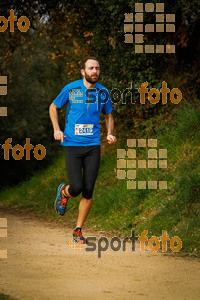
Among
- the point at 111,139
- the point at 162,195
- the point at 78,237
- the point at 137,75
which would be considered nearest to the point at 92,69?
the point at 111,139

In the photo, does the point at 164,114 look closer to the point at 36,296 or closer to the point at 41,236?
the point at 41,236

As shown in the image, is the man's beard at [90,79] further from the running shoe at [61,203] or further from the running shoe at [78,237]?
the running shoe at [78,237]

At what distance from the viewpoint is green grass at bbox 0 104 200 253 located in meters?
9.28

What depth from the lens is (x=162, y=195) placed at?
10.4 m

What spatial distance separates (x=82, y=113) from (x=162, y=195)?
3.02m

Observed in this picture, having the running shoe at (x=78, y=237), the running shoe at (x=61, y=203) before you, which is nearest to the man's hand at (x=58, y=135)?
the running shoe at (x=61, y=203)

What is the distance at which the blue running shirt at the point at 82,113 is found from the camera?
8.02 meters

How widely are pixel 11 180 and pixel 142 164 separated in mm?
15737

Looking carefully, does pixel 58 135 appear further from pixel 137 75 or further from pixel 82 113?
pixel 137 75

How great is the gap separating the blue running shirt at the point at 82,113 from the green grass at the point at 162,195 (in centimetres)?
204

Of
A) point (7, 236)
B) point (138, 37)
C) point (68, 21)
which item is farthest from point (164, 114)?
point (7, 236)

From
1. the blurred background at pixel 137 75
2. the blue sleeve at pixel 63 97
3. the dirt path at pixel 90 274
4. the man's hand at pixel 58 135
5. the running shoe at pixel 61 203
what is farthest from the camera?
the blurred background at pixel 137 75

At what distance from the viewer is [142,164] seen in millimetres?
11859

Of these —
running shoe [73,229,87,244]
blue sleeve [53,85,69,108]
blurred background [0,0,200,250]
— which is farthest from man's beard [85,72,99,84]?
blurred background [0,0,200,250]
